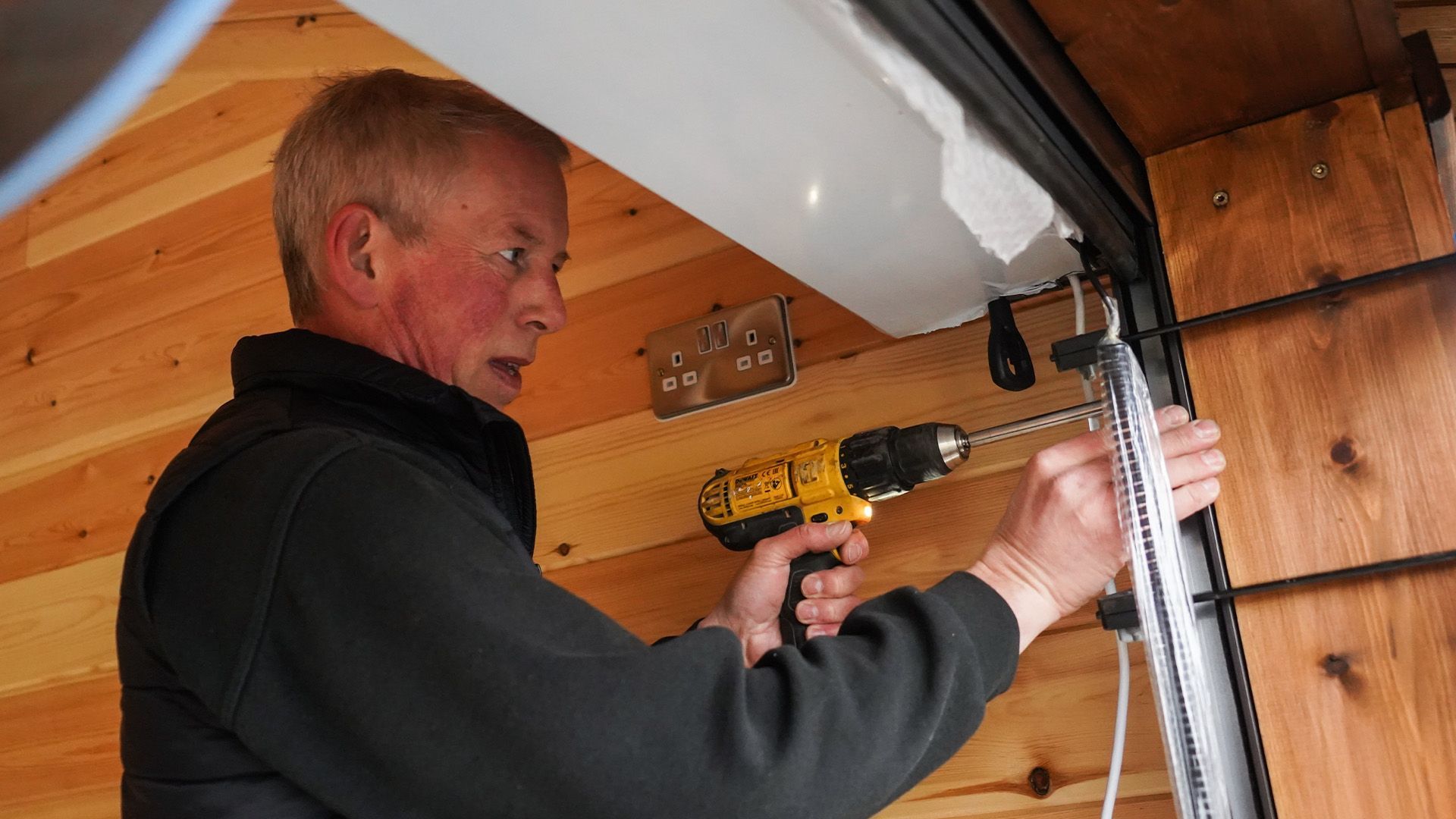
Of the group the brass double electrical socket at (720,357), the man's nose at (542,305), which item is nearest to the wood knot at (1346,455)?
the brass double electrical socket at (720,357)

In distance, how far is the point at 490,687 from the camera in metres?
0.68

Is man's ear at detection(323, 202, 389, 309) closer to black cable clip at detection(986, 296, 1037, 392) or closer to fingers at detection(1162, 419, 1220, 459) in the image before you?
black cable clip at detection(986, 296, 1037, 392)

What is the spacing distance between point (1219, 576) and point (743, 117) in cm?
57

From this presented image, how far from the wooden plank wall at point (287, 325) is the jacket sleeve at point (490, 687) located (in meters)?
0.48

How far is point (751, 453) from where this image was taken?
1417mm

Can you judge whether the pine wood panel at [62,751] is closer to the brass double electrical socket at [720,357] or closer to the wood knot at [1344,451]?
the brass double electrical socket at [720,357]

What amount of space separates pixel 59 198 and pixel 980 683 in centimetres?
230

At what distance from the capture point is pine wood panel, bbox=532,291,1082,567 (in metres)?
1.26

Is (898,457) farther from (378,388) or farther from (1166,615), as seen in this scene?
(378,388)

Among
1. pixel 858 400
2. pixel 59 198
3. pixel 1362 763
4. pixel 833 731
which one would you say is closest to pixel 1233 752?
pixel 1362 763

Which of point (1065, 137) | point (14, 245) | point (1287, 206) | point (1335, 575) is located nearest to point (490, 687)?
point (1065, 137)

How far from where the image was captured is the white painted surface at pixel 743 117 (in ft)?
2.24

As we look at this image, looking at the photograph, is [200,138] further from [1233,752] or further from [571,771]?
[1233,752]

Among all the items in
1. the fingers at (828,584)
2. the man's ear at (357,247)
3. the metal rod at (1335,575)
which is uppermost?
the man's ear at (357,247)
